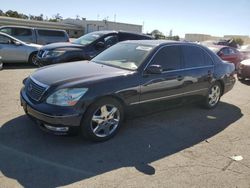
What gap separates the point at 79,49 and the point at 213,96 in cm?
471

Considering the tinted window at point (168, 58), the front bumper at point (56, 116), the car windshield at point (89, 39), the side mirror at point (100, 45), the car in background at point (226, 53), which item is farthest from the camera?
the car in background at point (226, 53)

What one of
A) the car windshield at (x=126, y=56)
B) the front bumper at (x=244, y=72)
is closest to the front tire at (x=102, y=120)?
the car windshield at (x=126, y=56)

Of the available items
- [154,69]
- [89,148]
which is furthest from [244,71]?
[89,148]

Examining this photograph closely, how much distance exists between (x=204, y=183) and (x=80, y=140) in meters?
2.02

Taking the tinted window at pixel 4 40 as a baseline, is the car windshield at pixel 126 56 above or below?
above

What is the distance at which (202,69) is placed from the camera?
625 cm

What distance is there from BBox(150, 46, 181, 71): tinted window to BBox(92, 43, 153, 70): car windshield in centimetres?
22

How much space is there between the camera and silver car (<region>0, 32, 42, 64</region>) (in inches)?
451

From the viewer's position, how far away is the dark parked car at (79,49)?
9109 mm

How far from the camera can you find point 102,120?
446 cm

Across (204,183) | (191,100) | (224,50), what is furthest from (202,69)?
(224,50)

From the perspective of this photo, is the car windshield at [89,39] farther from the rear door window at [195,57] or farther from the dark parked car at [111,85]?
the rear door window at [195,57]

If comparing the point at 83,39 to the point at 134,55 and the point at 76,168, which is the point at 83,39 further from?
the point at 76,168

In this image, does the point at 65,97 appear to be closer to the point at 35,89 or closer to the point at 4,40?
the point at 35,89
